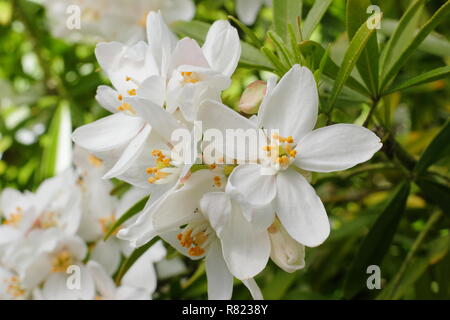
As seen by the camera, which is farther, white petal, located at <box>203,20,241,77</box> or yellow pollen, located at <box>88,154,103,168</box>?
yellow pollen, located at <box>88,154,103,168</box>

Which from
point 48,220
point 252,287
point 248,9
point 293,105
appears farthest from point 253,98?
point 248,9

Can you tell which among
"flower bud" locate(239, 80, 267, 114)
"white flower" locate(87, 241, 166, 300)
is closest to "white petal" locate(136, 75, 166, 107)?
"flower bud" locate(239, 80, 267, 114)

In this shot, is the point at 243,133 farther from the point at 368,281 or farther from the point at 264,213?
the point at 368,281

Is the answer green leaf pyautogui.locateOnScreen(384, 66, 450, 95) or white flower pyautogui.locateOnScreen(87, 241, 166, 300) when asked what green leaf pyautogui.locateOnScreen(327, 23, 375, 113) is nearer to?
green leaf pyautogui.locateOnScreen(384, 66, 450, 95)

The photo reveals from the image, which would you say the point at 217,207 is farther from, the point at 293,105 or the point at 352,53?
the point at 352,53

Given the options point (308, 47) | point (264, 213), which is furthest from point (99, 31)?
point (264, 213)
